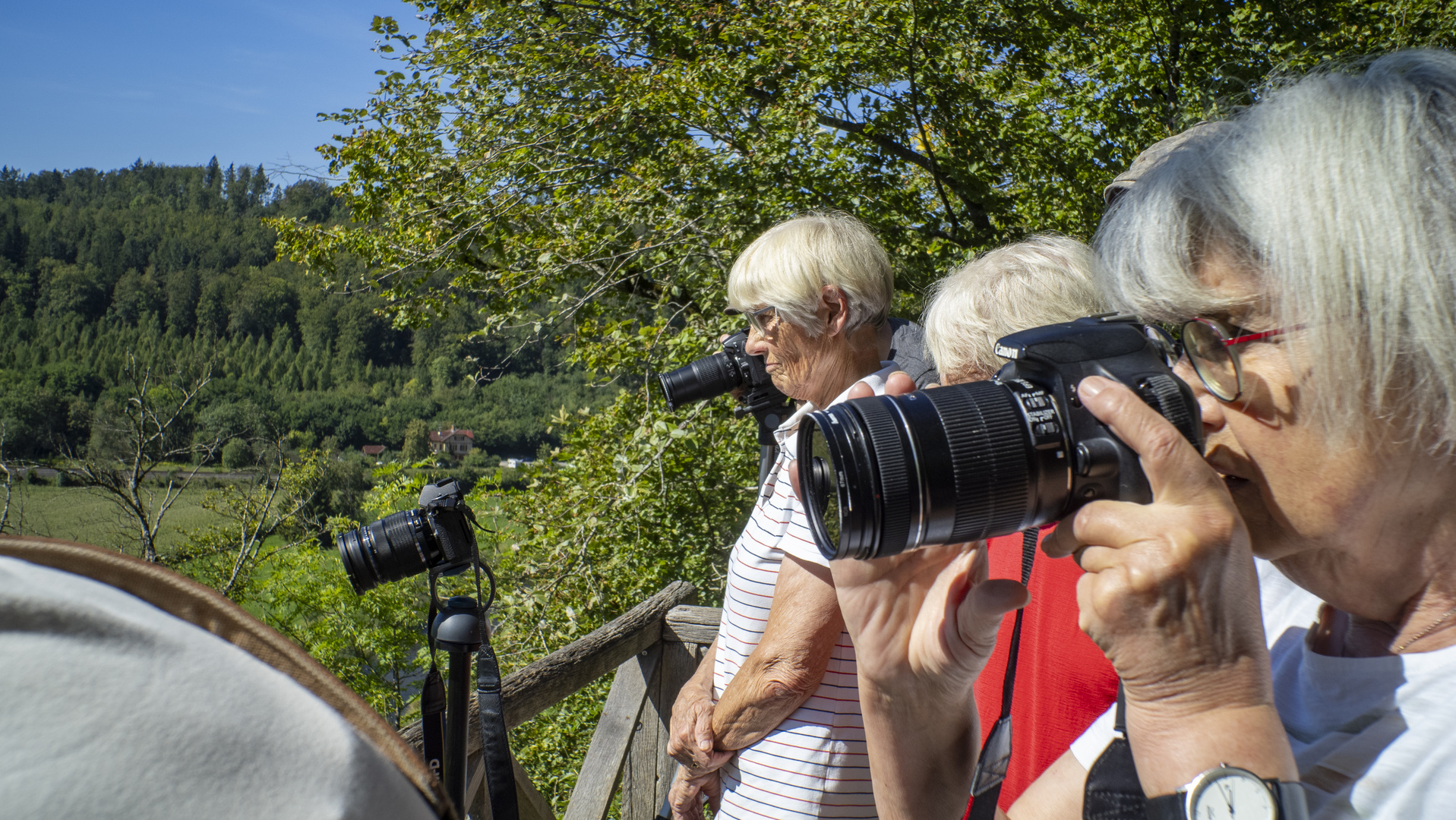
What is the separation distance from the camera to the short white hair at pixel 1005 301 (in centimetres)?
150

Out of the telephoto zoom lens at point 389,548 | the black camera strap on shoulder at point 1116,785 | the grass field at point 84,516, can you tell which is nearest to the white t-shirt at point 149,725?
the black camera strap on shoulder at point 1116,785

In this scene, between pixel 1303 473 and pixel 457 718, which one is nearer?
pixel 1303 473

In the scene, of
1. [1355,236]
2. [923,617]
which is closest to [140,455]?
[923,617]

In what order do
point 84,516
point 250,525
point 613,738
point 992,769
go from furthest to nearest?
1. point 84,516
2. point 250,525
3. point 613,738
4. point 992,769

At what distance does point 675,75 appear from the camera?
207 inches

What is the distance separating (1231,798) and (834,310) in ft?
4.46

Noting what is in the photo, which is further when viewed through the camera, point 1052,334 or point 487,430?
point 487,430

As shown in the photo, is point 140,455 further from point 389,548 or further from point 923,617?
point 923,617

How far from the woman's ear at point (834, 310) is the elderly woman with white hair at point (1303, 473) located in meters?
1.05

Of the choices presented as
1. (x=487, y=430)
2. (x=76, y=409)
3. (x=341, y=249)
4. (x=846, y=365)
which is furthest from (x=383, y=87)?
(x=76, y=409)

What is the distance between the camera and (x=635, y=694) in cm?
233

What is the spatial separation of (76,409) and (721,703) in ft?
87.3

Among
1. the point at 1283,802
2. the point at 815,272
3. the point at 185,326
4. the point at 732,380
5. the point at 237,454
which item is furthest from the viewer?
the point at 185,326

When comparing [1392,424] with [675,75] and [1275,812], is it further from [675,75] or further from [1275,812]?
[675,75]
